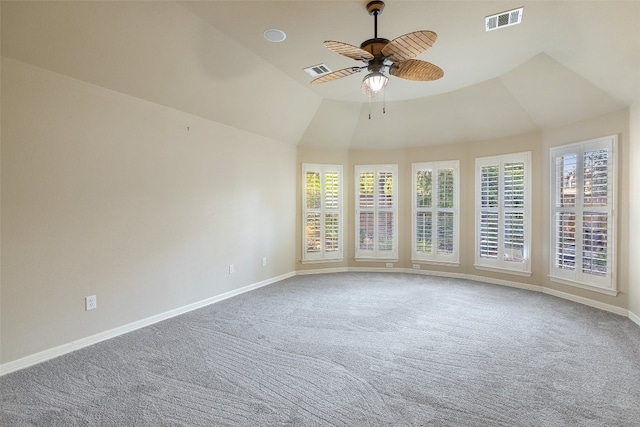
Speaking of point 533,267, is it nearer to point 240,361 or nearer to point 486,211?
point 486,211

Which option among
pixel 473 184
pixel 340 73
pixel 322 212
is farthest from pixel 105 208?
pixel 473 184

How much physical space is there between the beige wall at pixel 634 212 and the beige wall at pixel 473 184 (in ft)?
0.22

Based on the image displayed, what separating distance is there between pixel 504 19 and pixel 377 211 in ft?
13.1

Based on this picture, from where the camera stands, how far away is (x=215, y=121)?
4504mm

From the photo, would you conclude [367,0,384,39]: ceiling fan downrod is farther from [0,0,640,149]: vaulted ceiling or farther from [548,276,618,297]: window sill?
[548,276,618,297]: window sill

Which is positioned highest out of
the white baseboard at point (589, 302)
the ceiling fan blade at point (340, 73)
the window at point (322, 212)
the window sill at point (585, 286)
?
the ceiling fan blade at point (340, 73)

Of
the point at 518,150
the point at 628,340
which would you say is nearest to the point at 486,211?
the point at 518,150

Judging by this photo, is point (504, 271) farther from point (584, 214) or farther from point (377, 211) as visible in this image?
point (377, 211)

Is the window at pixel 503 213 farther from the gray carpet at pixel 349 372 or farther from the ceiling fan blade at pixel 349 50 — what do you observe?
the ceiling fan blade at pixel 349 50

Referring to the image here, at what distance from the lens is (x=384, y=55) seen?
2641 millimetres

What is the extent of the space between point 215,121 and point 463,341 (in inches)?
165

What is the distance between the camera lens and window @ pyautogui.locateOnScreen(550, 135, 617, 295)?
4.07m

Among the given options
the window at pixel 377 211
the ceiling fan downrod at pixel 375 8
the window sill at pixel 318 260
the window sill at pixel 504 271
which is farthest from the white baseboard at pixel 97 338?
the window sill at pixel 504 271

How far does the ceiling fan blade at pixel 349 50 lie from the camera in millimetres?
2464
